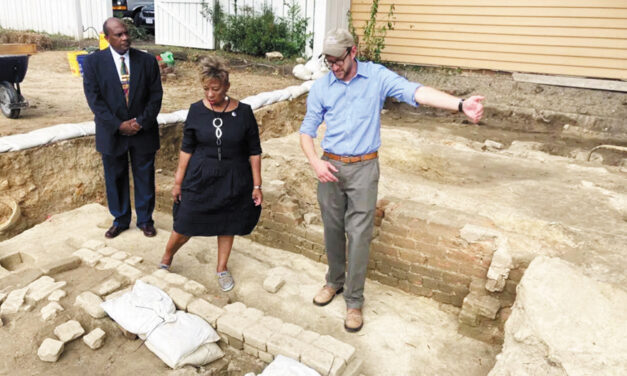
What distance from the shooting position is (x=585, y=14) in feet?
27.9

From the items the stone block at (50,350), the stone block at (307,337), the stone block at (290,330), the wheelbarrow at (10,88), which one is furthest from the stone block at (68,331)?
the wheelbarrow at (10,88)

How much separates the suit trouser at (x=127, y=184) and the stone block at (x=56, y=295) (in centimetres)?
131

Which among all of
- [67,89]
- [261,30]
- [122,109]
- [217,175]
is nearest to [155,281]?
[217,175]

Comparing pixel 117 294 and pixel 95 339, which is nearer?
pixel 95 339

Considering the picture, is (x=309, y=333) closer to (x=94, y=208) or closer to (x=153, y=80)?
(x=153, y=80)

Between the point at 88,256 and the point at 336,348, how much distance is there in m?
2.39

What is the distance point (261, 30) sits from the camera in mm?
11734

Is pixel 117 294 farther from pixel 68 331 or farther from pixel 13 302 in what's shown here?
pixel 13 302

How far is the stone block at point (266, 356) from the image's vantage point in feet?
10.1

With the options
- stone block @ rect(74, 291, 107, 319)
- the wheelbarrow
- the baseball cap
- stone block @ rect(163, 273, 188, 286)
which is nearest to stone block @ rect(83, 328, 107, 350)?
stone block @ rect(74, 291, 107, 319)

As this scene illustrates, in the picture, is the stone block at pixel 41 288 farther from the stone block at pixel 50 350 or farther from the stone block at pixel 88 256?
the stone block at pixel 50 350

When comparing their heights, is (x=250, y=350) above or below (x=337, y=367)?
below

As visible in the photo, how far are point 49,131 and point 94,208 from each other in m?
1.11

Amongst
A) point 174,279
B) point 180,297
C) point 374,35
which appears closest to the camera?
point 180,297
